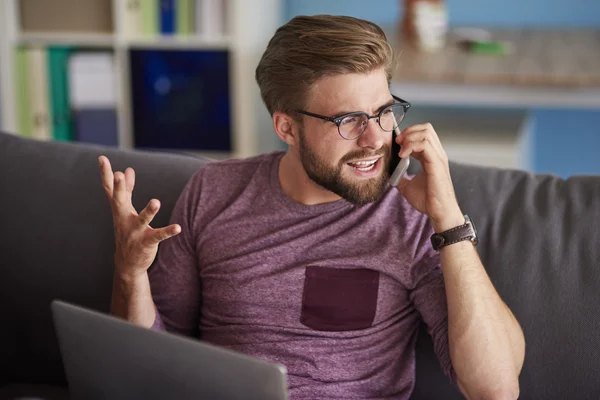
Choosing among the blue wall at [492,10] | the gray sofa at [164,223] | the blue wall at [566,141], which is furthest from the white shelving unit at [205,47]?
the gray sofa at [164,223]

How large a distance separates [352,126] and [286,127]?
0.54 ft

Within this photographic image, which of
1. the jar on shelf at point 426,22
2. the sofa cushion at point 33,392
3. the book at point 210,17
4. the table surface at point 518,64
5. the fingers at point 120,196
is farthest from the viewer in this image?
the book at point 210,17

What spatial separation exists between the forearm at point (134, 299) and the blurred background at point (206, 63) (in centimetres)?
181

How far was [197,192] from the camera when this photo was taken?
65.8 inches

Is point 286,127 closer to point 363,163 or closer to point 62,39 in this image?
point 363,163

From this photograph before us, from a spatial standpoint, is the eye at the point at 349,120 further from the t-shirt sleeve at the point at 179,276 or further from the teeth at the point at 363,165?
the t-shirt sleeve at the point at 179,276

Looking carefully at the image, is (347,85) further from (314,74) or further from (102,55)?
(102,55)

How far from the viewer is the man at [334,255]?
4.74ft

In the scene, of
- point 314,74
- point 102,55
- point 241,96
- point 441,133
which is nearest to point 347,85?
point 314,74

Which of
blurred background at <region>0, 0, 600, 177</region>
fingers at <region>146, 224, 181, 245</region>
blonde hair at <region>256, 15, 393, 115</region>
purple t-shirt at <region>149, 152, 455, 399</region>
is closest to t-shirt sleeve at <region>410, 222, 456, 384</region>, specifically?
purple t-shirt at <region>149, 152, 455, 399</region>

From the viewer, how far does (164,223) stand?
1734 millimetres

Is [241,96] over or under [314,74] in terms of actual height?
under

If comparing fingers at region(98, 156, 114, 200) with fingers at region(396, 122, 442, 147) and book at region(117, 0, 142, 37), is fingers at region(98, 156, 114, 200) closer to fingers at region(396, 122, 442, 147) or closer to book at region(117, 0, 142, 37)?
fingers at region(396, 122, 442, 147)

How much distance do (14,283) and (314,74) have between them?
83 cm
